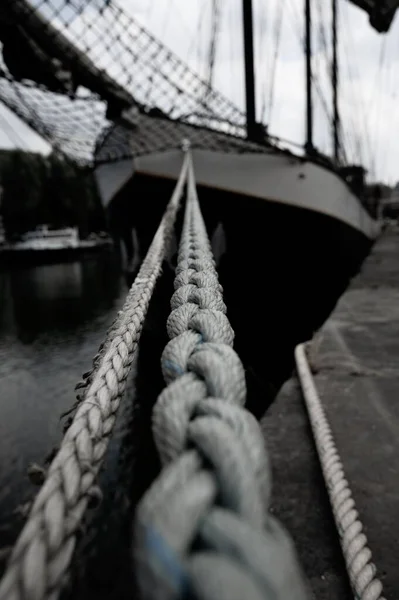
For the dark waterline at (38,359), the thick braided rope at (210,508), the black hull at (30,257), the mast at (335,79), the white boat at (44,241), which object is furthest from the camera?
the white boat at (44,241)

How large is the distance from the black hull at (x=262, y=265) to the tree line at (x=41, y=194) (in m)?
27.3

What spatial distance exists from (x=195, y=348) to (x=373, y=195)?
18415 mm

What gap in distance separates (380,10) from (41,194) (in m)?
35.1

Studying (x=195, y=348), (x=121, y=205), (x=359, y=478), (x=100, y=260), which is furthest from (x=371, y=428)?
(x=100, y=260)

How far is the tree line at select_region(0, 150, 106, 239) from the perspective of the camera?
1335 inches

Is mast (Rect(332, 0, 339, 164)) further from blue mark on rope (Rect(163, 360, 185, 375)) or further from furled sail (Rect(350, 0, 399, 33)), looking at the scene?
blue mark on rope (Rect(163, 360, 185, 375))

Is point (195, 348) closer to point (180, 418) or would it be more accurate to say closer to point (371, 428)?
point (180, 418)

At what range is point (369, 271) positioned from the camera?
627 cm

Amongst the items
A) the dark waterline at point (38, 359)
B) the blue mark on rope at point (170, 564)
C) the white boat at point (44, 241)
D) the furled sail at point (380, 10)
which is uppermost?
the furled sail at point (380, 10)

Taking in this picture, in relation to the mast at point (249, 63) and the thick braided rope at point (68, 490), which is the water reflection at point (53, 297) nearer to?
the mast at point (249, 63)

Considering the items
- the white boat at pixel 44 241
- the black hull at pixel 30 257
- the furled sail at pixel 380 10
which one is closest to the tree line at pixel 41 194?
the white boat at pixel 44 241

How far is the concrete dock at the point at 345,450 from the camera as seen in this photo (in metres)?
1.35

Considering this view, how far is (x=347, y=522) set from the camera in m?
1.36

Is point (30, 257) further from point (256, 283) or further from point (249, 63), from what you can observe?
point (256, 283)
